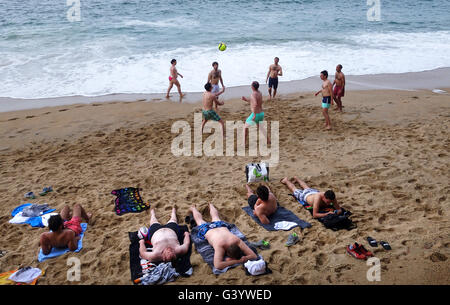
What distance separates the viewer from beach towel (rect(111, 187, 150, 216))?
207 inches

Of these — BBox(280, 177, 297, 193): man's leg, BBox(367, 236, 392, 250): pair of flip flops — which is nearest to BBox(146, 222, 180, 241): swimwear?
BBox(280, 177, 297, 193): man's leg

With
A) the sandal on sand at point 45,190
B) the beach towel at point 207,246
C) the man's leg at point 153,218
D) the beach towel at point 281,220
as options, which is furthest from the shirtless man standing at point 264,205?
the sandal on sand at point 45,190

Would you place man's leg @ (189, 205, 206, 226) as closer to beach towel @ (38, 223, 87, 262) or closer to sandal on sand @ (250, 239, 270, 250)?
sandal on sand @ (250, 239, 270, 250)

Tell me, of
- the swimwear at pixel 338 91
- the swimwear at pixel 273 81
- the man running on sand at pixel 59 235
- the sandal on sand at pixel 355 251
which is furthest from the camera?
the swimwear at pixel 273 81

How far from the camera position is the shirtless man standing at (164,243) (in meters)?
4.11

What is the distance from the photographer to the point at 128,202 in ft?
17.9

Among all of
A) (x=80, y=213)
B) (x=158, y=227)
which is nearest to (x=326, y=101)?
(x=158, y=227)

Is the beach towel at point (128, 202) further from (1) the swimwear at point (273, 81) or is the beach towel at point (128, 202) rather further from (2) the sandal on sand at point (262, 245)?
(1) the swimwear at point (273, 81)

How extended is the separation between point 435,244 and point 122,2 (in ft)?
91.1

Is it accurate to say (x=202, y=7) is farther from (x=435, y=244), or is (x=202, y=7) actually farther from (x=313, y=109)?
(x=435, y=244)

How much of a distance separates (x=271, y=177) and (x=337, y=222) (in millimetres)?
1789

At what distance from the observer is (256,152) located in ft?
23.3

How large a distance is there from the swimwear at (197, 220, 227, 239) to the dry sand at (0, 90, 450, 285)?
1.24 ft

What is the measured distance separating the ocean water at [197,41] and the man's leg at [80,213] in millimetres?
7693
